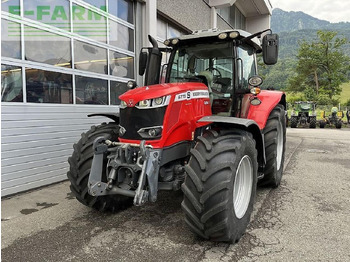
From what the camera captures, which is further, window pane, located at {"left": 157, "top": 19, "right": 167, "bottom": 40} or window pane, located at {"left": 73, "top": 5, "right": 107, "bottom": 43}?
window pane, located at {"left": 157, "top": 19, "right": 167, "bottom": 40}

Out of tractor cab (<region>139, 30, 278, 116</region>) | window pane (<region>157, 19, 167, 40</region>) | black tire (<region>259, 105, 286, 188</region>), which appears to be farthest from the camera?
window pane (<region>157, 19, 167, 40</region>)

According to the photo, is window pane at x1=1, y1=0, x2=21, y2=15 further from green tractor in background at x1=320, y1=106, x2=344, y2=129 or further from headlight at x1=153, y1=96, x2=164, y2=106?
green tractor in background at x1=320, y1=106, x2=344, y2=129

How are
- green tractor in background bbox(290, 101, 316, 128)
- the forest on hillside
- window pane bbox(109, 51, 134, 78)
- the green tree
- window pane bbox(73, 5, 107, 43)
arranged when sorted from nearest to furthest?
window pane bbox(73, 5, 107, 43)
window pane bbox(109, 51, 134, 78)
green tractor in background bbox(290, 101, 316, 128)
the green tree
the forest on hillside

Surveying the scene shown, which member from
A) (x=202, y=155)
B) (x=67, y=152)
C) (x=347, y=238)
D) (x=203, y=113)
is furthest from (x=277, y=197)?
(x=67, y=152)

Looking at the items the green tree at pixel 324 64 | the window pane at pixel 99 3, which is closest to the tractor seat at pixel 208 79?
the window pane at pixel 99 3

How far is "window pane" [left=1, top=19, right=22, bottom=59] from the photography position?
430 cm

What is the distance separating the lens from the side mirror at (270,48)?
3585 mm

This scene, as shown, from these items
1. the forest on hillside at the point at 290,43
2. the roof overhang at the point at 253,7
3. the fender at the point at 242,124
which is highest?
the forest on hillside at the point at 290,43

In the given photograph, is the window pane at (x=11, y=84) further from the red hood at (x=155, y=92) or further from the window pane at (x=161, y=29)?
the window pane at (x=161, y=29)

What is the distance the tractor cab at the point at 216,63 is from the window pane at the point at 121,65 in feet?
8.50

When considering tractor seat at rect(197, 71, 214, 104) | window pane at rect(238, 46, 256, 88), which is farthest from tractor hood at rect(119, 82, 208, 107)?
window pane at rect(238, 46, 256, 88)

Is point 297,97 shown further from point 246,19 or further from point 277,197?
point 277,197

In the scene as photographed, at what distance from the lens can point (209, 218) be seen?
99.1 inches

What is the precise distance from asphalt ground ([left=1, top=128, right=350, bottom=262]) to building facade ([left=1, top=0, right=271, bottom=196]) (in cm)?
69
